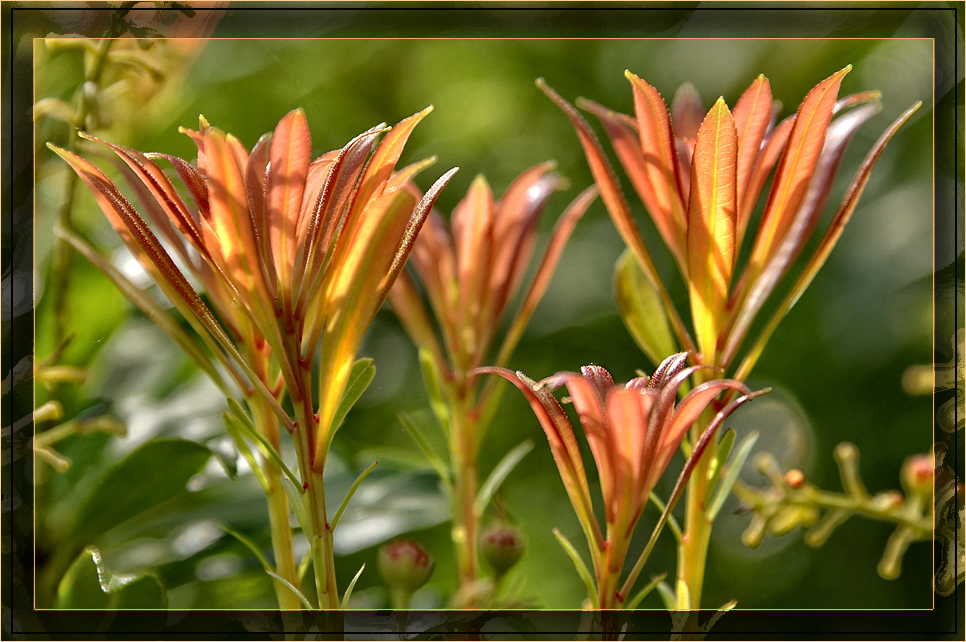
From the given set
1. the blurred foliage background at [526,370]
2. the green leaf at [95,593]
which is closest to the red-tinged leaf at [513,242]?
the blurred foliage background at [526,370]

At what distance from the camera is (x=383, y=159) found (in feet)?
1.38

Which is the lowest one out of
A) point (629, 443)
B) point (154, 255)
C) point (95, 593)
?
point (95, 593)

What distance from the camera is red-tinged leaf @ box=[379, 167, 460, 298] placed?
0.39 meters

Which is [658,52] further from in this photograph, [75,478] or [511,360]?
[75,478]

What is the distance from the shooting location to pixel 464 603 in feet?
1.72

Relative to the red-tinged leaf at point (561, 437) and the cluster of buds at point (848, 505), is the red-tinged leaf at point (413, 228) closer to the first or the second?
the red-tinged leaf at point (561, 437)

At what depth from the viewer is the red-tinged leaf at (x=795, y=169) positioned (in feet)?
1.44

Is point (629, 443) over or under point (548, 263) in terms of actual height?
under

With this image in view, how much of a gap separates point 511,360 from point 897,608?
18.2 inches

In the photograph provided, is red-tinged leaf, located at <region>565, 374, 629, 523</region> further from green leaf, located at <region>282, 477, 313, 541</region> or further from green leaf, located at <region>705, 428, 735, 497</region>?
green leaf, located at <region>282, 477, 313, 541</region>

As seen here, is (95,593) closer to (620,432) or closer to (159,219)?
(159,219)

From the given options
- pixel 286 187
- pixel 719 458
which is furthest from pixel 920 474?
pixel 286 187

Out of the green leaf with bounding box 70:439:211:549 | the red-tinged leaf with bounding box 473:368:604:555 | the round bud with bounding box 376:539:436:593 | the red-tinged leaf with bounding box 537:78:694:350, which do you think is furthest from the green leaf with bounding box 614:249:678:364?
the green leaf with bounding box 70:439:211:549

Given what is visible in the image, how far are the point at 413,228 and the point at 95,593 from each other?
367 millimetres
